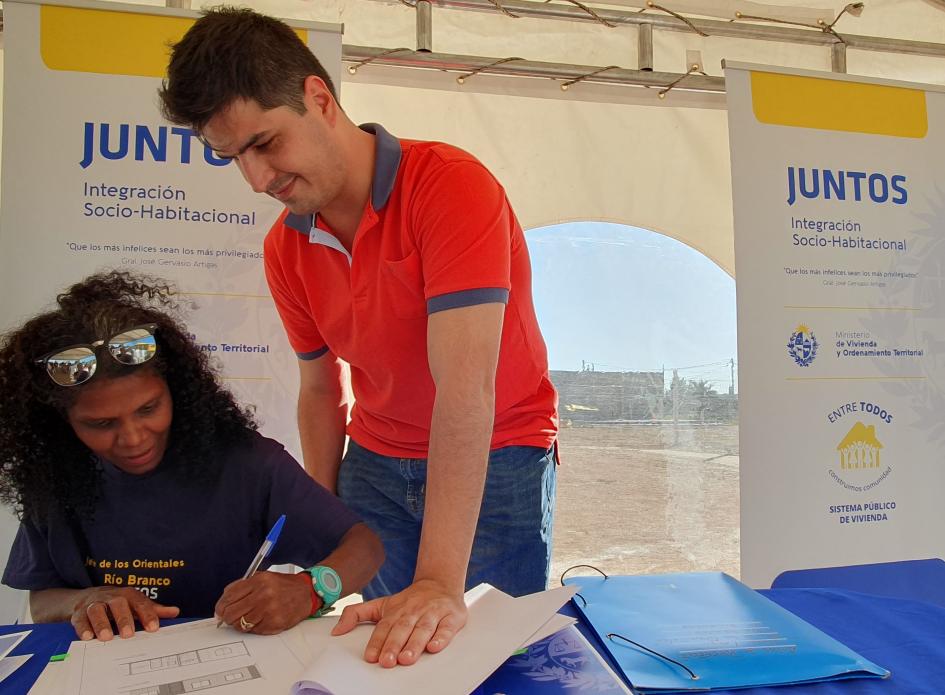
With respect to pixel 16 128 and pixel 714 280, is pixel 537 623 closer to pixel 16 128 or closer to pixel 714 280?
pixel 16 128

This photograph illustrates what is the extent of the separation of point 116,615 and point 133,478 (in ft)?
1.32

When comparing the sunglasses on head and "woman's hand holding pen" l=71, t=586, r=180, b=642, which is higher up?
the sunglasses on head

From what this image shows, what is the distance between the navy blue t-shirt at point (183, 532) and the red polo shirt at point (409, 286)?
201 millimetres

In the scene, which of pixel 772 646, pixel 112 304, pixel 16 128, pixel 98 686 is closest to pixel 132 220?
pixel 16 128

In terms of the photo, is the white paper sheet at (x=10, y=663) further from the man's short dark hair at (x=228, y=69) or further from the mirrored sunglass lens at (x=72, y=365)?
the man's short dark hair at (x=228, y=69)

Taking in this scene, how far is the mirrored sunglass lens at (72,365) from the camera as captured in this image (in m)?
1.20

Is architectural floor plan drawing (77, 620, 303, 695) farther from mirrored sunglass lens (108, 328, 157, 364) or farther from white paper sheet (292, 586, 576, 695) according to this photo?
mirrored sunglass lens (108, 328, 157, 364)

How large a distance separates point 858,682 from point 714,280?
2.58 metres

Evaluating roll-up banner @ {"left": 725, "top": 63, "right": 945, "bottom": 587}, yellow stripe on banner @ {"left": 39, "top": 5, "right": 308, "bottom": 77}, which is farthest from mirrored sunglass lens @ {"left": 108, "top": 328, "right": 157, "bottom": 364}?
roll-up banner @ {"left": 725, "top": 63, "right": 945, "bottom": 587}

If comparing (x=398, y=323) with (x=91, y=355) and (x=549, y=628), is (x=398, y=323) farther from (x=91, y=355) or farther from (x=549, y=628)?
(x=549, y=628)

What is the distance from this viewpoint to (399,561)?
1.43 meters

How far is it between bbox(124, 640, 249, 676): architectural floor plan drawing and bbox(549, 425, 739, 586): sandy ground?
2.67 meters

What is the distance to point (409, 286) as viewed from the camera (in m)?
1.21

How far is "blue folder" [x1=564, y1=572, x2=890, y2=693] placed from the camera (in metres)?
0.80
